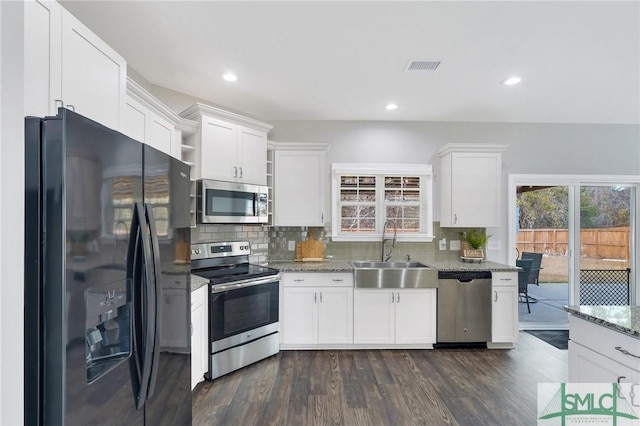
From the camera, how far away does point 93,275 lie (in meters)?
0.86

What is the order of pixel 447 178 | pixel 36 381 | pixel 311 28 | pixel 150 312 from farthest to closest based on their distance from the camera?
1. pixel 447 178
2. pixel 311 28
3. pixel 150 312
4. pixel 36 381

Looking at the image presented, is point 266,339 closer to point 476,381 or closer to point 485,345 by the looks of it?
point 476,381

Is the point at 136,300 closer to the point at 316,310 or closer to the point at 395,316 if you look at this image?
the point at 316,310

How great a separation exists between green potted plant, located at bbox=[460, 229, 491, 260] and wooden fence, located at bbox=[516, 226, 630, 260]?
605 millimetres

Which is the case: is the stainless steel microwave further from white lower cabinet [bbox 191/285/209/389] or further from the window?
the window

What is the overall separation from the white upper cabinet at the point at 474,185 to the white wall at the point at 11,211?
3751 mm

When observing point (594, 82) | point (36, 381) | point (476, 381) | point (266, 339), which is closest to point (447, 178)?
point (594, 82)

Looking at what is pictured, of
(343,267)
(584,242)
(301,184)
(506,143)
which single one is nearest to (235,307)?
(343,267)

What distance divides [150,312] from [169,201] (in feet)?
1.62

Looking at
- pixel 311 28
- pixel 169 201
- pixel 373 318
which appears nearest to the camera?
pixel 169 201

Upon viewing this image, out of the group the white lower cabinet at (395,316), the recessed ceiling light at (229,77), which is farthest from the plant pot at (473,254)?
the recessed ceiling light at (229,77)

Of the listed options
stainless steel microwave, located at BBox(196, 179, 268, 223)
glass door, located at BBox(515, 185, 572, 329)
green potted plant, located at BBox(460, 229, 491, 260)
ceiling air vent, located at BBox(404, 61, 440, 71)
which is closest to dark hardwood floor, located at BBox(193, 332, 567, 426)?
glass door, located at BBox(515, 185, 572, 329)

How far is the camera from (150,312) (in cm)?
106

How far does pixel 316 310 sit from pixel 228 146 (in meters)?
1.98
